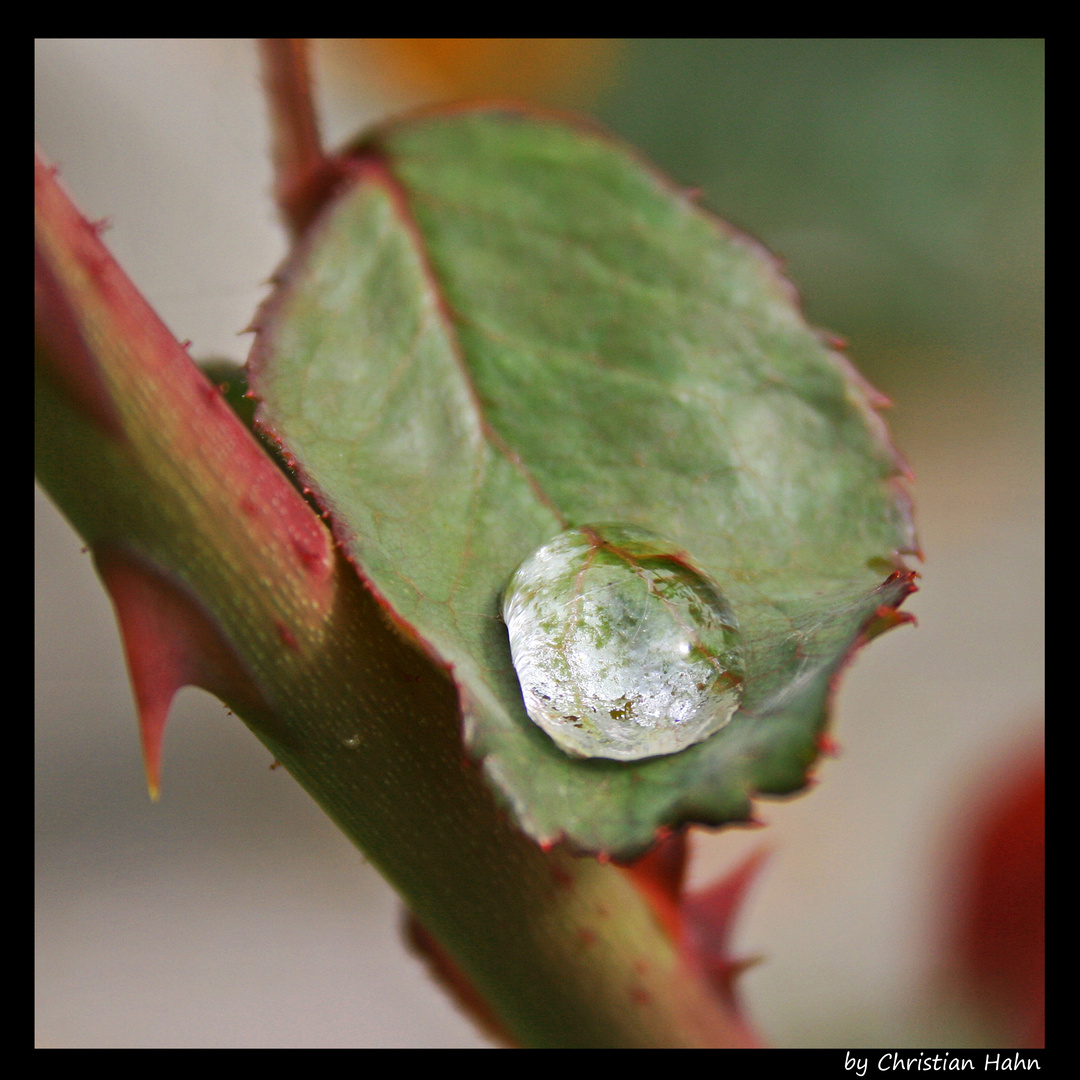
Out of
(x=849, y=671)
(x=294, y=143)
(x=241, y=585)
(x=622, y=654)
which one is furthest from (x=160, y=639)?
(x=849, y=671)

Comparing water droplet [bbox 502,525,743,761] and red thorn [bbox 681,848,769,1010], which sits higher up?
water droplet [bbox 502,525,743,761]

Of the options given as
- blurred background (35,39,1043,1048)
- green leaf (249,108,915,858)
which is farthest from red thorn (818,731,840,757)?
blurred background (35,39,1043,1048)

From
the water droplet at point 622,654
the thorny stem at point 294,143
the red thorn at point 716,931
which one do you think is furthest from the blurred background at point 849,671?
the water droplet at point 622,654

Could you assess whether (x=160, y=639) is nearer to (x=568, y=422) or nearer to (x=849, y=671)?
(x=568, y=422)

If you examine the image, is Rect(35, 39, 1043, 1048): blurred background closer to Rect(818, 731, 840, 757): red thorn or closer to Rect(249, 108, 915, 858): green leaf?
Rect(249, 108, 915, 858): green leaf

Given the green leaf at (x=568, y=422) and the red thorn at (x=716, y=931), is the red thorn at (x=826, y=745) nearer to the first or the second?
the green leaf at (x=568, y=422)

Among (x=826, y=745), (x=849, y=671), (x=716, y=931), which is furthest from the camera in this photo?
(x=849, y=671)
